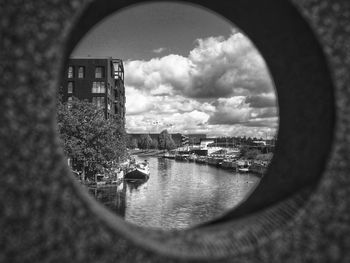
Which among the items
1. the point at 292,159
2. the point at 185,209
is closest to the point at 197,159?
the point at 185,209

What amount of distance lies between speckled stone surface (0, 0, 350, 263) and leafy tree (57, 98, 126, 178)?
26239mm

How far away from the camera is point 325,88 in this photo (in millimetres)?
4141

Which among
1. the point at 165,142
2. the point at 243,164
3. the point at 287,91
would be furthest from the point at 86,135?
the point at 165,142

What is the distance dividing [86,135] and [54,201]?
27365 millimetres

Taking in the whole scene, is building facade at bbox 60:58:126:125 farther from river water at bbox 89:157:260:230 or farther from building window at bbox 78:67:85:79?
river water at bbox 89:157:260:230

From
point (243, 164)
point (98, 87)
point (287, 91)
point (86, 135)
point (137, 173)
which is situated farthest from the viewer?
point (243, 164)

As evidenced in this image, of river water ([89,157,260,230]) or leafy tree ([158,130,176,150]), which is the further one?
leafy tree ([158,130,176,150])

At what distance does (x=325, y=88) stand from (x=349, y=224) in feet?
4.63

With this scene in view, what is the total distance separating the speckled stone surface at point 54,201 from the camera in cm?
350

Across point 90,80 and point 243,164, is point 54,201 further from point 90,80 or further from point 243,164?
point 243,164

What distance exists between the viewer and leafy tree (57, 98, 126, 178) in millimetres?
29547

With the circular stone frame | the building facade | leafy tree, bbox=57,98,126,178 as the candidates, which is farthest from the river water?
the circular stone frame

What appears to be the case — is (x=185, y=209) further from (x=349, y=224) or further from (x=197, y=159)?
(x=197, y=159)

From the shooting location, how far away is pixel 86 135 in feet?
99.3
